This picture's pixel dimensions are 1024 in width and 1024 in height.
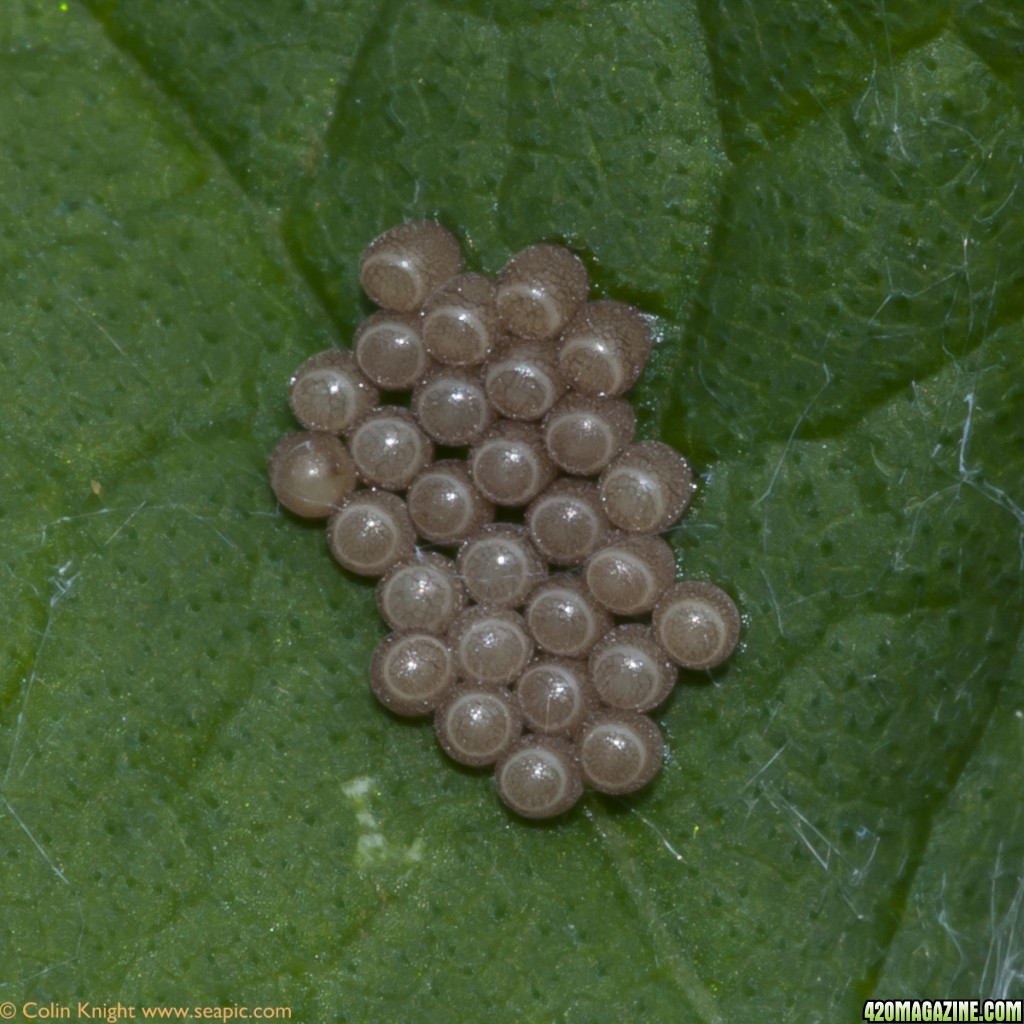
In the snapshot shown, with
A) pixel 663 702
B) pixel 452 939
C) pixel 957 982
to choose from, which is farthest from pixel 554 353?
pixel 957 982

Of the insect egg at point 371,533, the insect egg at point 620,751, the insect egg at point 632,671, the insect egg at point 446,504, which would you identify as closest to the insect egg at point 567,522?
the insect egg at point 446,504

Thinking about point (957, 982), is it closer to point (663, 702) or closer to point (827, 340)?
point (663, 702)

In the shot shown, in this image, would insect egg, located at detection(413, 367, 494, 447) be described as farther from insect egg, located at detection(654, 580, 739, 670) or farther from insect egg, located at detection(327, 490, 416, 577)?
insect egg, located at detection(654, 580, 739, 670)

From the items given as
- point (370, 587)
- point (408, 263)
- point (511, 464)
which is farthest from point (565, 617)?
point (408, 263)

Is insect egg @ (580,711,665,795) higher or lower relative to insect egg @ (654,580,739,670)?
lower

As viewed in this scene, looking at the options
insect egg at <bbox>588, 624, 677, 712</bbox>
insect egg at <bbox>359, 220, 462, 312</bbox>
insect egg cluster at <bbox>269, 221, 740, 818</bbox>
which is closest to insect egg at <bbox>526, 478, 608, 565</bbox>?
insect egg cluster at <bbox>269, 221, 740, 818</bbox>

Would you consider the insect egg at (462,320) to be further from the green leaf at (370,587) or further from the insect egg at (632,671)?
the insect egg at (632,671)
